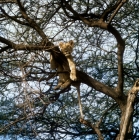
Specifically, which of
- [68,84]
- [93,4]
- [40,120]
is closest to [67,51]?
[68,84]

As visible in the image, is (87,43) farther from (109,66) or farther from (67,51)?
(67,51)

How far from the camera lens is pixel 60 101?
5613 millimetres

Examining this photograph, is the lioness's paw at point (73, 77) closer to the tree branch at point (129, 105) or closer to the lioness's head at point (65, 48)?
the lioness's head at point (65, 48)

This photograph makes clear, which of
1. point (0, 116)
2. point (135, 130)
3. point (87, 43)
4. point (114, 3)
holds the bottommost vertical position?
point (135, 130)

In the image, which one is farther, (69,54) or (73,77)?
(69,54)

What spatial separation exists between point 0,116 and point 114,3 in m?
2.16

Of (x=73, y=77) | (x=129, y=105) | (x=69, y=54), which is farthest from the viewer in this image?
(x=69, y=54)

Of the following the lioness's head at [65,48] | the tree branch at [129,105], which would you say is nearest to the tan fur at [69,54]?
the lioness's head at [65,48]

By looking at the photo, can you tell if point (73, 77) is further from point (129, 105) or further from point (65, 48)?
point (129, 105)

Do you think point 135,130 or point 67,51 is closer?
point 67,51

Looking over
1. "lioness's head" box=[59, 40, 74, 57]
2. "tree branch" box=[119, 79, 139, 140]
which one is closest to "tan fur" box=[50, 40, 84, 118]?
"lioness's head" box=[59, 40, 74, 57]

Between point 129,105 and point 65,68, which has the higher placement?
point 65,68

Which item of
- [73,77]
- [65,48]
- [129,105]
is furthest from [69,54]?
[129,105]

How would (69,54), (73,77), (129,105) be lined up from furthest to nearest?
(69,54) < (73,77) < (129,105)
